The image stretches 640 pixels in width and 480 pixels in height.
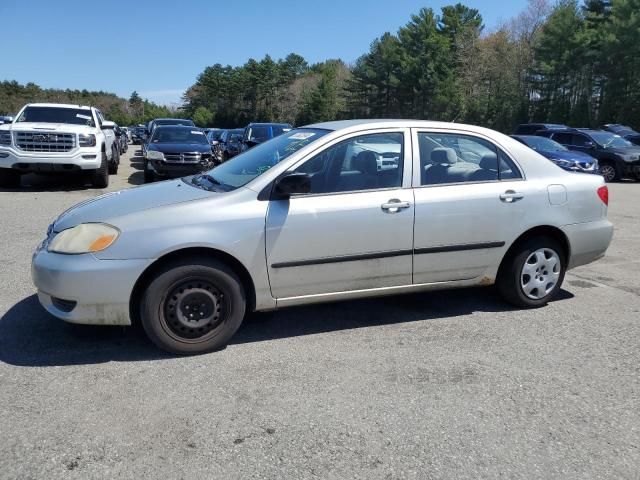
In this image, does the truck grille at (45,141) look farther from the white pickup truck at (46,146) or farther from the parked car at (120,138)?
the parked car at (120,138)

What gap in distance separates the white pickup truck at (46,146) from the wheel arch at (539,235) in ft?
33.5

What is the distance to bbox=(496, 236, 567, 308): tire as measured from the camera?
15.8 ft

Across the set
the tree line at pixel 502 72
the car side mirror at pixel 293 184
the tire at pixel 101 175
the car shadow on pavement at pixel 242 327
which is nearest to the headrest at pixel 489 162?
the car shadow on pavement at pixel 242 327

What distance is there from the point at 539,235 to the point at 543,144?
13.6 metres

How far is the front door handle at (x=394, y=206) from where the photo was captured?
4242mm

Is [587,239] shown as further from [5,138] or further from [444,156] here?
[5,138]

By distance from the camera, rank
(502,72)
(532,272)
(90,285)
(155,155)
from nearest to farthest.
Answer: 1. (90,285)
2. (532,272)
3. (155,155)
4. (502,72)

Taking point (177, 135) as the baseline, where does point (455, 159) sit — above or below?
below

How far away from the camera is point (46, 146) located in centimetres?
1197

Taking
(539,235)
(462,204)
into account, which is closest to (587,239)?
(539,235)

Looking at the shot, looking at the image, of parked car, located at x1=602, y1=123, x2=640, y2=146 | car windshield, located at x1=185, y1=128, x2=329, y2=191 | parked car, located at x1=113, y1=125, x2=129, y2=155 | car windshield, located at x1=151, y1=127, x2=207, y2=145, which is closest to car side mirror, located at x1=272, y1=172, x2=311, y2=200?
car windshield, located at x1=185, y1=128, x2=329, y2=191

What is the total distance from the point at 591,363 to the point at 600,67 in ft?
149

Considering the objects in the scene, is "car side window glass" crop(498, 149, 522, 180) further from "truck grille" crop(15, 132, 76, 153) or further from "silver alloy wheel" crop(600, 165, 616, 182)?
"silver alloy wheel" crop(600, 165, 616, 182)

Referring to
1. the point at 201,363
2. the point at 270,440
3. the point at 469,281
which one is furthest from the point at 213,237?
the point at 469,281
